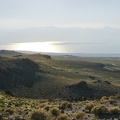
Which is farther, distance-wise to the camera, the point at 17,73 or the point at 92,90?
the point at 17,73

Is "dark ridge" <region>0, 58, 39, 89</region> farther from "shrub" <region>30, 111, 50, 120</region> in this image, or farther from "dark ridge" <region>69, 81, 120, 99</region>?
"shrub" <region>30, 111, 50, 120</region>

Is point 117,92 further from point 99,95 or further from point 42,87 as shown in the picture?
point 42,87

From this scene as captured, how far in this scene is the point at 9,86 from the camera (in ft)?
211

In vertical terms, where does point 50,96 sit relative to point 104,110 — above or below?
below

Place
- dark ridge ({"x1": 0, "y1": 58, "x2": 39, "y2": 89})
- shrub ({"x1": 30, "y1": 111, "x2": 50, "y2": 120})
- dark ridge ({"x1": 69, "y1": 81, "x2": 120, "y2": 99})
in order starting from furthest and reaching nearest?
dark ridge ({"x1": 0, "y1": 58, "x2": 39, "y2": 89})
dark ridge ({"x1": 69, "y1": 81, "x2": 120, "y2": 99})
shrub ({"x1": 30, "y1": 111, "x2": 50, "y2": 120})

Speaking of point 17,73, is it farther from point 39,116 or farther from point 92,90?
point 39,116

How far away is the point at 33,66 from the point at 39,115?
2418 inches

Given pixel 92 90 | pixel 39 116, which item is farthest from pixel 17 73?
pixel 39 116

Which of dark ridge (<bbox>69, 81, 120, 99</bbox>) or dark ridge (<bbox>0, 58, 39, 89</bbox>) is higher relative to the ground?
dark ridge (<bbox>0, 58, 39, 89</bbox>)

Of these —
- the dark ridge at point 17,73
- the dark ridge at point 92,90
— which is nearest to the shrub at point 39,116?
the dark ridge at point 92,90

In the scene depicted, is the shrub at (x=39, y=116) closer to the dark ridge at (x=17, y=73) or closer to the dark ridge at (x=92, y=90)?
the dark ridge at (x=92, y=90)

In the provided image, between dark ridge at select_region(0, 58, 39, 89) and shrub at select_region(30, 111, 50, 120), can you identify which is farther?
dark ridge at select_region(0, 58, 39, 89)

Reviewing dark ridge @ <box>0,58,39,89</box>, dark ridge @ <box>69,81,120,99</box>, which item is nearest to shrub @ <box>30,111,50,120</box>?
dark ridge @ <box>69,81,120,99</box>

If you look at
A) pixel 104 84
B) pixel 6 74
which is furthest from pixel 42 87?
pixel 104 84
